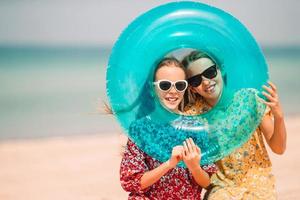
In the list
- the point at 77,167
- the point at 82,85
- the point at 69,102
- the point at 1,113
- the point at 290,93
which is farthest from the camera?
the point at 82,85

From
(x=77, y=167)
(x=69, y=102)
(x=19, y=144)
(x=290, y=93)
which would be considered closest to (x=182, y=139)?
(x=77, y=167)

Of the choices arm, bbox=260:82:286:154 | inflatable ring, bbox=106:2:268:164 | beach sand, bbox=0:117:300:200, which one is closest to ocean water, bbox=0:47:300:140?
inflatable ring, bbox=106:2:268:164

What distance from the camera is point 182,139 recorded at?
9.45ft

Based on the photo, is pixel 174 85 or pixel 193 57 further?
pixel 193 57

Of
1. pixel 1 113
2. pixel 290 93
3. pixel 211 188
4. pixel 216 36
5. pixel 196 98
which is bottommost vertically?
pixel 211 188

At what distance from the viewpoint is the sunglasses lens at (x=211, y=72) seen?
290 centimetres

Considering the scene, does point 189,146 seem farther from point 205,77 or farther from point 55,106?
point 55,106

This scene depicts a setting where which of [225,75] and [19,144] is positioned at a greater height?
[19,144]

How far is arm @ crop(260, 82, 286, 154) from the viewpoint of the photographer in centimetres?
285

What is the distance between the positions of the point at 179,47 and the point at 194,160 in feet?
1.69

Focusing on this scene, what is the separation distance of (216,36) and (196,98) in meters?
0.32

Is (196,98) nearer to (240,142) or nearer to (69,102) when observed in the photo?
(240,142)

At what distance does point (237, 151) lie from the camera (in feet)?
9.80

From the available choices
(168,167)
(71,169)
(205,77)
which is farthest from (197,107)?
(71,169)
